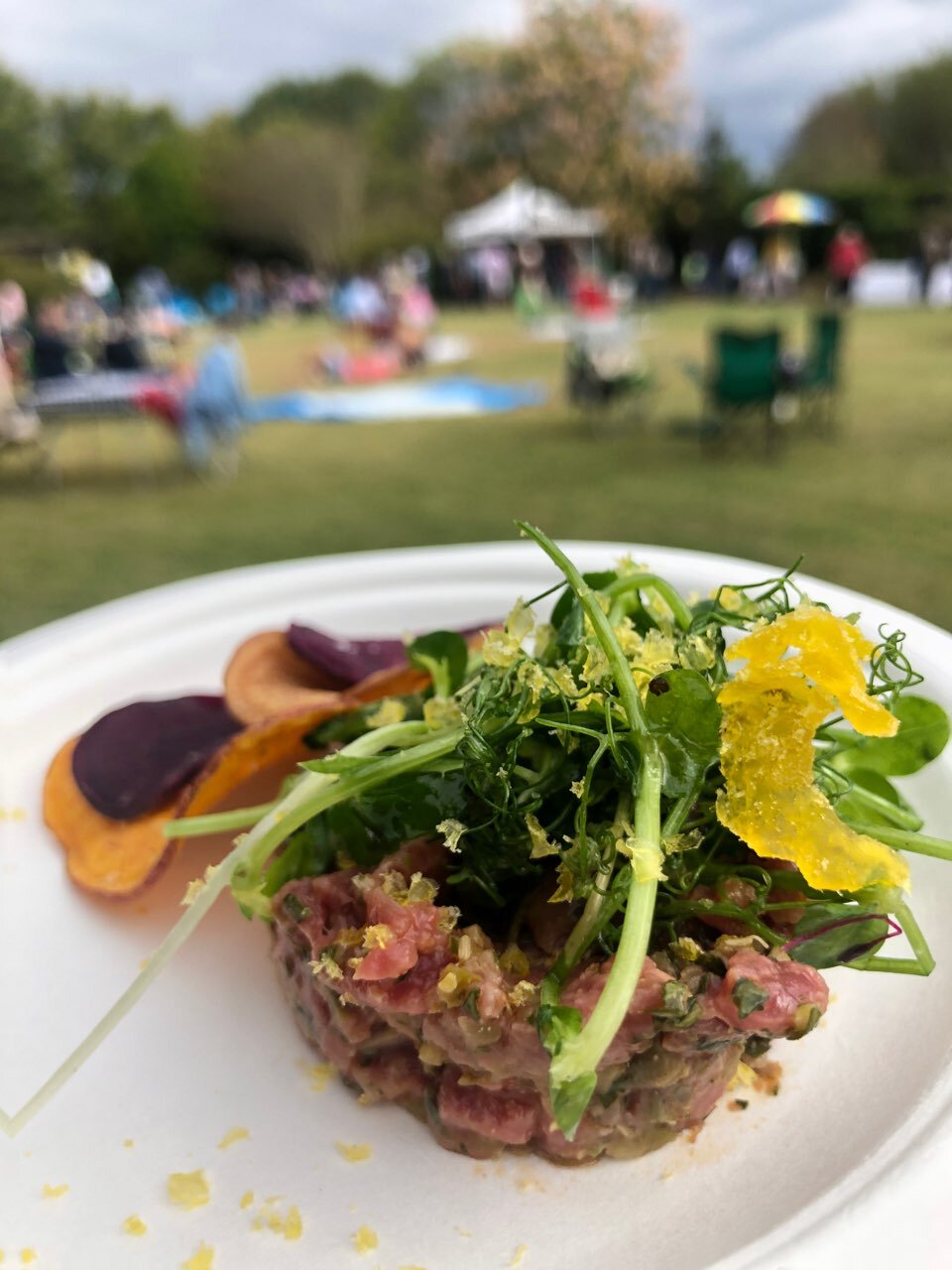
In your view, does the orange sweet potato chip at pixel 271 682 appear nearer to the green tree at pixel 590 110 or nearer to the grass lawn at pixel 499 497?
the grass lawn at pixel 499 497

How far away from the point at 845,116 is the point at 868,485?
148 feet

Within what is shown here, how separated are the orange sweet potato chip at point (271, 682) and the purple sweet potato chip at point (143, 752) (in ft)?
0.18

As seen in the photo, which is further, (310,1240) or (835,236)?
(835,236)

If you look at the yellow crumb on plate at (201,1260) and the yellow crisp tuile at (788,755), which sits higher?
the yellow crisp tuile at (788,755)

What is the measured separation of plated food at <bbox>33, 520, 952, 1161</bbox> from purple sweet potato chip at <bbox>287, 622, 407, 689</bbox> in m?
0.45

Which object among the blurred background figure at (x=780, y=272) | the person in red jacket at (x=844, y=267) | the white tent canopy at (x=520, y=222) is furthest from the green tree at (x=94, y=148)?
the person in red jacket at (x=844, y=267)

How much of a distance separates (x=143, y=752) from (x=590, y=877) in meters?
0.87

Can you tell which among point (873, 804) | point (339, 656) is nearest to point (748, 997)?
point (873, 804)

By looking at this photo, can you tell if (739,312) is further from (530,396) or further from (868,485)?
(868,485)

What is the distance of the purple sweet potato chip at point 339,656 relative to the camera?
1.67m

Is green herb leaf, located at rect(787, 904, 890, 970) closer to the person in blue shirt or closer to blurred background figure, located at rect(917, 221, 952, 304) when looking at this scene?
the person in blue shirt

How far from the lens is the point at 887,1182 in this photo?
0.80m

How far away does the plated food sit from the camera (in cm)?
90

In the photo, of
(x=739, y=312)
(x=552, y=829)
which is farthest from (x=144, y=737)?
(x=739, y=312)
